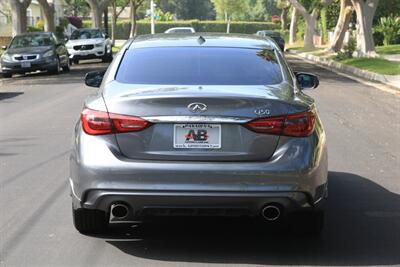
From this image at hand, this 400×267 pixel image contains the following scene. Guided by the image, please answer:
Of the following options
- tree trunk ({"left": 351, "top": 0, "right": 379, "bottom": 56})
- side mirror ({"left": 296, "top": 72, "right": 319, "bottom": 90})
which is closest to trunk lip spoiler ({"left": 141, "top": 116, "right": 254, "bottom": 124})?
side mirror ({"left": 296, "top": 72, "right": 319, "bottom": 90})

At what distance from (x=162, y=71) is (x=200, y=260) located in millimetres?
1513

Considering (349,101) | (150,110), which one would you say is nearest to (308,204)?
(150,110)

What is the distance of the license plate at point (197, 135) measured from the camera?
4828 millimetres

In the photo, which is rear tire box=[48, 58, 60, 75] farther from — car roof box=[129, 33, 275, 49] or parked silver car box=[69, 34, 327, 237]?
parked silver car box=[69, 34, 327, 237]

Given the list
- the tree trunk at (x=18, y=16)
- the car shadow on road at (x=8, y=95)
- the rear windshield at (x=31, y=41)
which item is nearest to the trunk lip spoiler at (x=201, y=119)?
the car shadow on road at (x=8, y=95)

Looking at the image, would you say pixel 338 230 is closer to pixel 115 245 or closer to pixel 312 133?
pixel 312 133

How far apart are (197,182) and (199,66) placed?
47.6 inches

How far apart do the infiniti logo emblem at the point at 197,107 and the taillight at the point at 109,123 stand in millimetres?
317

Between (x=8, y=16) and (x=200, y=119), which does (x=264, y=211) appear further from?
(x=8, y=16)

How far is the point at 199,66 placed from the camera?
561 cm

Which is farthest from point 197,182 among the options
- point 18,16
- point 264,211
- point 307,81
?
point 18,16

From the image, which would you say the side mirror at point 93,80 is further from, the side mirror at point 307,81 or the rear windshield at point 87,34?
the rear windshield at point 87,34

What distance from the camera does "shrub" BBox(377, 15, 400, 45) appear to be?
45156mm

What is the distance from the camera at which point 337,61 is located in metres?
31.6
